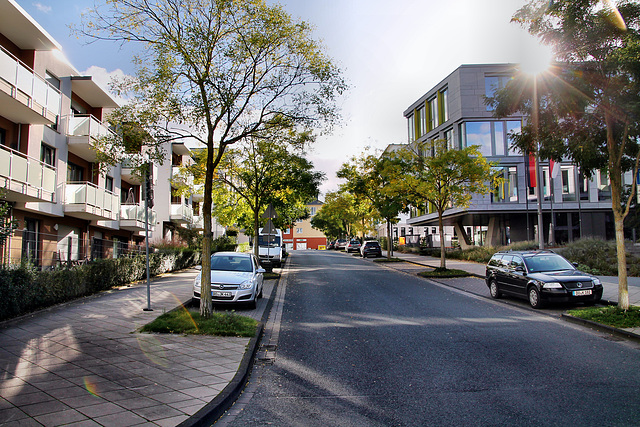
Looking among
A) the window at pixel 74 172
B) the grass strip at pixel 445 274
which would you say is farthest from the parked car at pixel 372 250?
the window at pixel 74 172

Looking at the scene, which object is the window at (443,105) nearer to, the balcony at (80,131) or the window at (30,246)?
the balcony at (80,131)

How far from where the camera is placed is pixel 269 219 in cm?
1933

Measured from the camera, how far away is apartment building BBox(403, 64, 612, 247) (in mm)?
34844

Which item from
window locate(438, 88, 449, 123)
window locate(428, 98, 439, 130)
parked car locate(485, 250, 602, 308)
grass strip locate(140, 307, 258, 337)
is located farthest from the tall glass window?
grass strip locate(140, 307, 258, 337)

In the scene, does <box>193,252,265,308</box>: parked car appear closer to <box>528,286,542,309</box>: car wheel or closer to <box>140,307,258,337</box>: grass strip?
<box>140,307,258,337</box>: grass strip

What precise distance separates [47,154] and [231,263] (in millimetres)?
10371

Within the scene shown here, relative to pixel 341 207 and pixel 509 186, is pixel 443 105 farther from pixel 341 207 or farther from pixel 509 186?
pixel 341 207

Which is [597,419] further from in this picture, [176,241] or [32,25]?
[176,241]

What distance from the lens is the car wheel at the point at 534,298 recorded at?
39.5 ft

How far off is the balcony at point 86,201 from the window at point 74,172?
64.4 inches

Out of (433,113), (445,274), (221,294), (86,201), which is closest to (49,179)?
(86,201)

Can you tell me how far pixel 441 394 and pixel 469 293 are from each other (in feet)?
36.4

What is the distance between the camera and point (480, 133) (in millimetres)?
36219

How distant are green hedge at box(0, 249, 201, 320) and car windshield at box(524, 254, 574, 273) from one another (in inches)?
492
